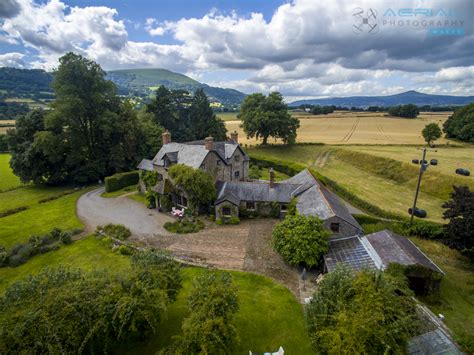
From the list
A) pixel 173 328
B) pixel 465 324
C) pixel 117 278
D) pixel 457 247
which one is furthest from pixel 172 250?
pixel 457 247

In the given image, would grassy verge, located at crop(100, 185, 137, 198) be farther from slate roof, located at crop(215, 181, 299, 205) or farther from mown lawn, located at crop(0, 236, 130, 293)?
slate roof, located at crop(215, 181, 299, 205)

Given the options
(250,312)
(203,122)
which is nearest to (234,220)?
(250,312)

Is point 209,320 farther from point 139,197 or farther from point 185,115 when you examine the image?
point 185,115

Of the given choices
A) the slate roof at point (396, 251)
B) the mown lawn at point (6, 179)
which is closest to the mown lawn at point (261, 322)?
the slate roof at point (396, 251)

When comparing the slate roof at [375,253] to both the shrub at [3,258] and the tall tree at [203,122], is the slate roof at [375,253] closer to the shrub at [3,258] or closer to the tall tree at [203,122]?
the shrub at [3,258]

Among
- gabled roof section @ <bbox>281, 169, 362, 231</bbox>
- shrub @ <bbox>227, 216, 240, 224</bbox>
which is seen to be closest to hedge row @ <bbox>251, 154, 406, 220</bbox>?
gabled roof section @ <bbox>281, 169, 362, 231</bbox>

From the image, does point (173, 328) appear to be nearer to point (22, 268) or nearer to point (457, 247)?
point (22, 268)
